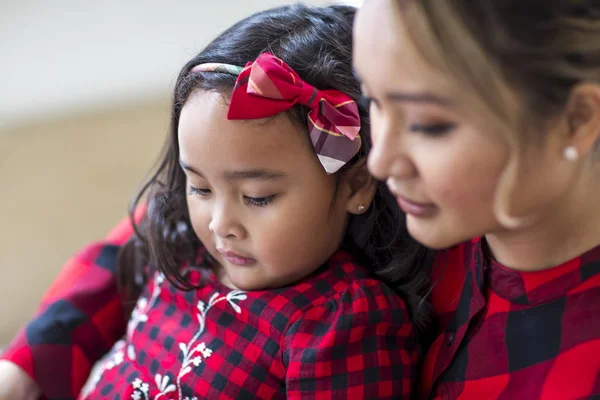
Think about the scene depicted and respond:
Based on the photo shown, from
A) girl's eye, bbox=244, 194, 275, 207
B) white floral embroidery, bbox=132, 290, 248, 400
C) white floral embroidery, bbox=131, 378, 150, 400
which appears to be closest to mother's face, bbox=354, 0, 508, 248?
girl's eye, bbox=244, 194, 275, 207

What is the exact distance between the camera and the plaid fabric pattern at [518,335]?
72 centimetres

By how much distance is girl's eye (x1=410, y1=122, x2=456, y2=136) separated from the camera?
0.63m

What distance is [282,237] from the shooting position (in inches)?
35.4

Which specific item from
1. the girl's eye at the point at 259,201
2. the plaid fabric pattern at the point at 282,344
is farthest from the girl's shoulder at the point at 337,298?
the girl's eye at the point at 259,201

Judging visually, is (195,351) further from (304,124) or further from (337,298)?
(304,124)

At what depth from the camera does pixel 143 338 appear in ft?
3.49

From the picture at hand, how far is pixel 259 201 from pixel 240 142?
9cm

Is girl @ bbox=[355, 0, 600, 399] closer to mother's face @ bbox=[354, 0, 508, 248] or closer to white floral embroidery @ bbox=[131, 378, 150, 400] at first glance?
mother's face @ bbox=[354, 0, 508, 248]

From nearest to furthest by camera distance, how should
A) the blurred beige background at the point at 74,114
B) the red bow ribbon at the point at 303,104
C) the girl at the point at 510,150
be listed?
the girl at the point at 510,150 < the red bow ribbon at the point at 303,104 < the blurred beige background at the point at 74,114

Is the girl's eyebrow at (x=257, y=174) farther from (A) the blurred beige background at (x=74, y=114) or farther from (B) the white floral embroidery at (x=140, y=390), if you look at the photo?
(A) the blurred beige background at (x=74, y=114)

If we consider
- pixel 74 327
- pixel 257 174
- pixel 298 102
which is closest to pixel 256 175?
pixel 257 174

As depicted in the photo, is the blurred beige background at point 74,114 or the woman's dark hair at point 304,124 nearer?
the woman's dark hair at point 304,124


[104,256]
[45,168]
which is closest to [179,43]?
[45,168]

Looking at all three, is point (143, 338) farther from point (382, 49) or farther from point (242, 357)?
point (382, 49)
